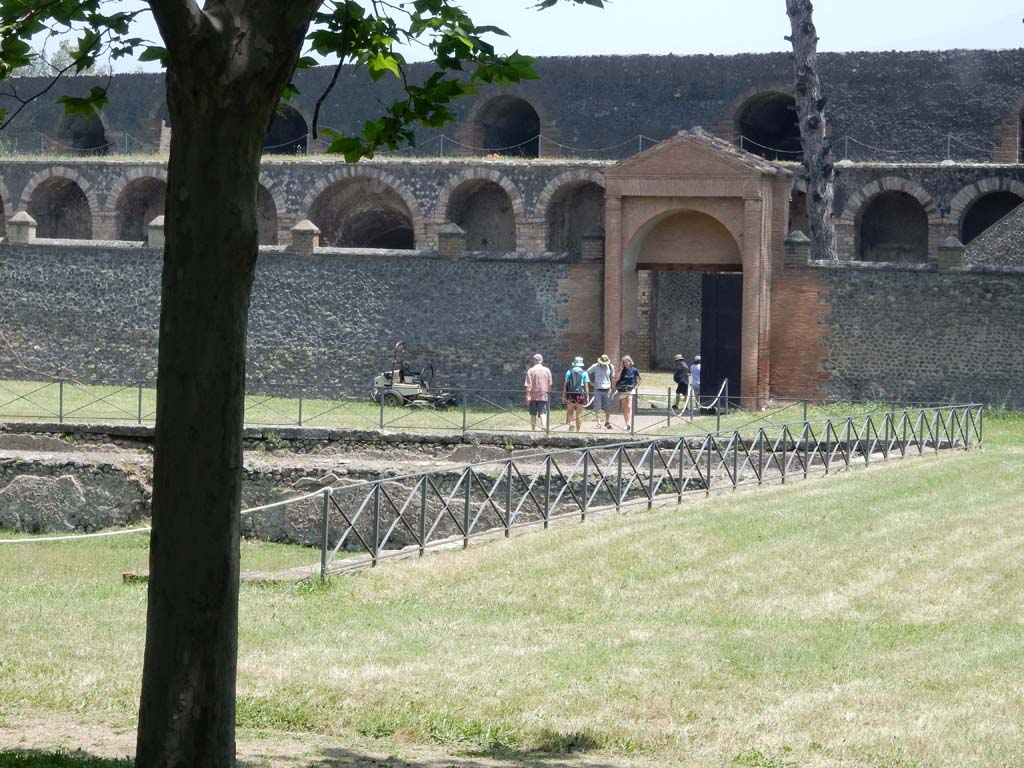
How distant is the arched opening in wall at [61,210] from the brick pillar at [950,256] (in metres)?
19.8

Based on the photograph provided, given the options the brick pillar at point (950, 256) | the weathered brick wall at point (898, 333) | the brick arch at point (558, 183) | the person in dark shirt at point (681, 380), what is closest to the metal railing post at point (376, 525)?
the person in dark shirt at point (681, 380)

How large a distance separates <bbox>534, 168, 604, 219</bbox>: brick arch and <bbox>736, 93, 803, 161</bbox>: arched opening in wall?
4.39 metres

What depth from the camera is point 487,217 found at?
111 feet

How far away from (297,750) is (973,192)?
25.3 meters

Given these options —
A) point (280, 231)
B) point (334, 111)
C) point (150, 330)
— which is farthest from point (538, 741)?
point (334, 111)

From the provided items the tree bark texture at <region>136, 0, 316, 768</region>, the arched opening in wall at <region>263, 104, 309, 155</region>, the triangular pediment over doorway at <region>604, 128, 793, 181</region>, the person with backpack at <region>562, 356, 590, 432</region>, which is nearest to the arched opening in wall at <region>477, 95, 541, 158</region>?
the arched opening in wall at <region>263, 104, 309, 155</region>

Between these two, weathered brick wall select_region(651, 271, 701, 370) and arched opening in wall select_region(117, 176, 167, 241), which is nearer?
weathered brick wall select_region(651, 271, 701, 370)

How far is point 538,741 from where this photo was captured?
7129mm

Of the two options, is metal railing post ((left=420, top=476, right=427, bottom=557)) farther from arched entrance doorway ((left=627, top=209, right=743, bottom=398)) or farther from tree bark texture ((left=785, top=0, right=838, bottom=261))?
tree bark texture ((left=785, top=0, right=838, bottom=261))

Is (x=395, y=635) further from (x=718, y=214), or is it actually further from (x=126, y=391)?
(x=126, y=391)

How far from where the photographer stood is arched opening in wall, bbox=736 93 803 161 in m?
33.8

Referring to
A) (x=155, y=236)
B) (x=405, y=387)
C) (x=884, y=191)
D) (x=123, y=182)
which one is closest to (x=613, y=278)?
(x=405, y=387)

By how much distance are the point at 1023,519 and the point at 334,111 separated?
24.4 m

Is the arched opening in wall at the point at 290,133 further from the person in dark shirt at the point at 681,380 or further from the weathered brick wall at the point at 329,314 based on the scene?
the person in dark shirt at the point at 681,380
